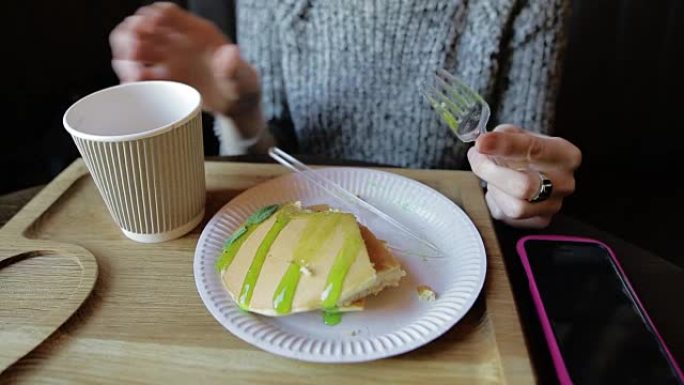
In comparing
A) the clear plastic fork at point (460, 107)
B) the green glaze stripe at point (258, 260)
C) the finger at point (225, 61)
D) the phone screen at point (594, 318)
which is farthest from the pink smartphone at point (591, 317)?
the finger at point (225, 61)

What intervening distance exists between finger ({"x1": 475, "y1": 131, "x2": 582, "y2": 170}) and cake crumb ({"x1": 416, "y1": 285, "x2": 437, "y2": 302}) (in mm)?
136

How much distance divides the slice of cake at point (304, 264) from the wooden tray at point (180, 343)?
36 millimetres

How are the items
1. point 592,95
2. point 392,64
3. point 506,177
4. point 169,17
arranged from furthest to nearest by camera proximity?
1. point 592,95
2. point 392,64
3. point 169,17
4. point 506,177

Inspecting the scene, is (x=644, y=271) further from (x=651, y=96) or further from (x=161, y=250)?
(x=651, y=96)

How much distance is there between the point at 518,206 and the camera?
589 mm

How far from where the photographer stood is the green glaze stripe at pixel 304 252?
436 millimetres

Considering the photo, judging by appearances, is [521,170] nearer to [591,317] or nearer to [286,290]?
[591,317]

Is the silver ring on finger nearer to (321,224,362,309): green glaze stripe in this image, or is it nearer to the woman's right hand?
(321,224,362,309): green glaze stripe

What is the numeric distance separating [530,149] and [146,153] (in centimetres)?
35

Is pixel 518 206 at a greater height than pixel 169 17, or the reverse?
pixel 169 17

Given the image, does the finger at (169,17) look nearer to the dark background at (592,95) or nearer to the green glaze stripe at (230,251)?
the green glaze stripe at (230,251)

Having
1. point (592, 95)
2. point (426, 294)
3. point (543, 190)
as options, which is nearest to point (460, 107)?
point (543, 190)

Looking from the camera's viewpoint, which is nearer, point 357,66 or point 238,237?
point 238,237

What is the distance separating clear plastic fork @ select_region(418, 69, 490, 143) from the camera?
1.89 feet
